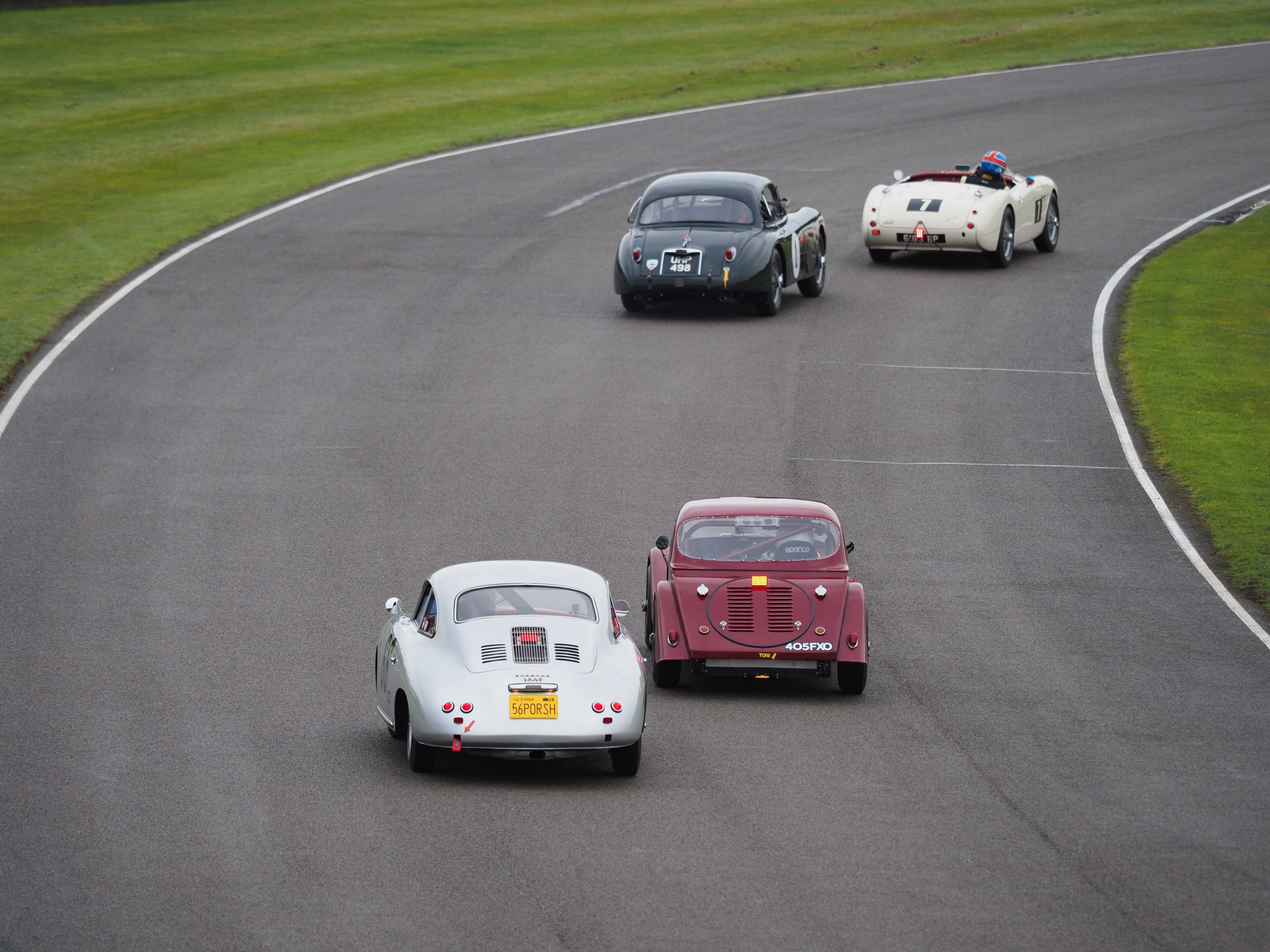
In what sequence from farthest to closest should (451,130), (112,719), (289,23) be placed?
(289,23) → (451,130) → (112,719)

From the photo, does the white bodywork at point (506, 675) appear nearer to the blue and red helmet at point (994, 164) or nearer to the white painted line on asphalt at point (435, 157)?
the white painted line on asphalt at point (435, 157)

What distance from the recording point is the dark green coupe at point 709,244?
28516 mm

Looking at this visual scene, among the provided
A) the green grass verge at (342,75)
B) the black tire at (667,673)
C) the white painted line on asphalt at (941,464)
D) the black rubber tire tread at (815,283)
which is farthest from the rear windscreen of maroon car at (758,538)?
the black rubber tire tread at (815,283)

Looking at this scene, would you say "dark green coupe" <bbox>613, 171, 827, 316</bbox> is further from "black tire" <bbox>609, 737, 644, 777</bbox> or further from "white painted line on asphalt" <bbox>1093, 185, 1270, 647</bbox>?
"black tire" <bbox>609, 737, 644, 777</bbox>

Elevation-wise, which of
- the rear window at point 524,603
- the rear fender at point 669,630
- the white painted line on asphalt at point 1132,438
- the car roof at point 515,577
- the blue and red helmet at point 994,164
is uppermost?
the blue and red helmet at point 994,164

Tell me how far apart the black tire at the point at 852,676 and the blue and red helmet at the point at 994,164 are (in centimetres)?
1903

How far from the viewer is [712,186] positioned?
29.2m

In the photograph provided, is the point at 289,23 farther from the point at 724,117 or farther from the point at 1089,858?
the point at 1089,858

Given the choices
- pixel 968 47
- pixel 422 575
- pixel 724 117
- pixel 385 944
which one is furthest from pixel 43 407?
pixel 968 47

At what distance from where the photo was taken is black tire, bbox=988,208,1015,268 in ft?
107

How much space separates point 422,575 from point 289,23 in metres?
50.0

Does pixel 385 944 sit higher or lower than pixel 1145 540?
higher

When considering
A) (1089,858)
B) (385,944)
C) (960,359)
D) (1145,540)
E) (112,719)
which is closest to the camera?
(385,944)

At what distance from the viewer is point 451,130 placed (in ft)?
150
